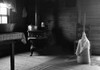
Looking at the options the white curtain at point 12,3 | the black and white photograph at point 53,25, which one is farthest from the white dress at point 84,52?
the white curtain at point 12,3

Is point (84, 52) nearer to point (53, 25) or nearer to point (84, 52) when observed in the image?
point (84, 52)

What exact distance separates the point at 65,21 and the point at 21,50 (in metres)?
2.24

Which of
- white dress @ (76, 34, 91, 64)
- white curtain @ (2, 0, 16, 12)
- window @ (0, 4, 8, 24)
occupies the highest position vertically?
white curtain @ (2, 0, 16, 12)

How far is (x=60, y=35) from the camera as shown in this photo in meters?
7.93

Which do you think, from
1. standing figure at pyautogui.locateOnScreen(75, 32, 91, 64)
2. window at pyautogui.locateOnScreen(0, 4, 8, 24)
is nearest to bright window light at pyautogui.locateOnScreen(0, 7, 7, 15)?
window at pyautogui.locateOnScreen(0, 4, 8, 24)

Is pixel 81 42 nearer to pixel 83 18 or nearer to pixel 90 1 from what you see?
pixel 83 18

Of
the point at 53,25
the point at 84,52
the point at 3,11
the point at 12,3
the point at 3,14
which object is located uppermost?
the point at 12,3

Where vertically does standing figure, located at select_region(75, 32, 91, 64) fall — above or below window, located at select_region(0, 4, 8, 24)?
below

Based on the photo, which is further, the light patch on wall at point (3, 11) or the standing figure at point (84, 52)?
the light patch on wall at point (3, 11)

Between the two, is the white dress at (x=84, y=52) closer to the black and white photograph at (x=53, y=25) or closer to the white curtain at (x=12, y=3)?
the black and white photograph at (x=53, y=25)

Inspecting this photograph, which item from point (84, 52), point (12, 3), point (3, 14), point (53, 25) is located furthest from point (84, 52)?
point (12, 3)

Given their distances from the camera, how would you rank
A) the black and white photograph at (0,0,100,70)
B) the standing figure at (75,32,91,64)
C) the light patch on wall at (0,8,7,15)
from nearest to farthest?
the standing figure at (75,32,91,64) < the black and white photograph at (0,0,100,70) < the light patch on wall at (0,8,7,15)

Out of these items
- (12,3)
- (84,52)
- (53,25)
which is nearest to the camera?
(84,52)

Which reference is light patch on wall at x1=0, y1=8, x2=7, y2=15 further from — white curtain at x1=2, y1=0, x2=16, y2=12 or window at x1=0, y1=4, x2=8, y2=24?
white curtain at x1=2, y1=0, x2=16, y2=12
